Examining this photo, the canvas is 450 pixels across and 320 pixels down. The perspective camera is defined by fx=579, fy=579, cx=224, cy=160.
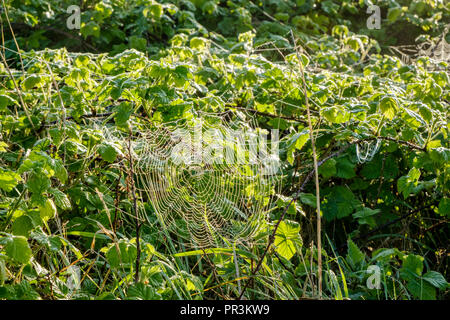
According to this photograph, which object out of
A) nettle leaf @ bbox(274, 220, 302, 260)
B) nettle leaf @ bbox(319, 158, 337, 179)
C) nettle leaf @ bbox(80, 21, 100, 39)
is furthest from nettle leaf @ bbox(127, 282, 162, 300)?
nettle leaf @ bbox(80, 21, 100, 39)

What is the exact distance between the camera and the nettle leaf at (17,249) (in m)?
1.82

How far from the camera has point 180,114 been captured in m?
2.74

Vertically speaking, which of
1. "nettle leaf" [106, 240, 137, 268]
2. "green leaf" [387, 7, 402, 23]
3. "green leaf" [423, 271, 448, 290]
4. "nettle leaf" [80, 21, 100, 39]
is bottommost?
"green leaf" [423, 271, 448, 290]

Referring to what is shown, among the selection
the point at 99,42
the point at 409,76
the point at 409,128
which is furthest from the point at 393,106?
the point at 99,42

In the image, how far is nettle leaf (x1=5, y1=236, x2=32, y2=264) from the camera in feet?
5.97

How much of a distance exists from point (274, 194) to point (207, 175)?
566mm

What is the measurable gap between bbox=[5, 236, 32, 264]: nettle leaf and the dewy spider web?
0.88 meters

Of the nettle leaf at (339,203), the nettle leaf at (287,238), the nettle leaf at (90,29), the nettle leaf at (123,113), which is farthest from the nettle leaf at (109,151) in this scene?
the nettle leaf at (90,29)

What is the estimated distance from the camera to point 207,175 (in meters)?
3.09

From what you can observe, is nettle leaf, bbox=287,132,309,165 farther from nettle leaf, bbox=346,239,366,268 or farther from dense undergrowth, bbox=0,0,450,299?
nettle leaf, bbox=346,239,366,268

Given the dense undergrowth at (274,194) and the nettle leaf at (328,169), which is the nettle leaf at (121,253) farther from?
the nettle leaf at (328,169)

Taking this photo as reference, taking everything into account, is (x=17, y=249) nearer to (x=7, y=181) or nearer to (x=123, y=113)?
(x=7, y=181)

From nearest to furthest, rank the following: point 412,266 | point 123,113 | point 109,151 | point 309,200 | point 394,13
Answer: point 109,151 < point 412,266 < point 123,113 < point 309,200 < point 394,13

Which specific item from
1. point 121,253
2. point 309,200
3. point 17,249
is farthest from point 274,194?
point 17,249
